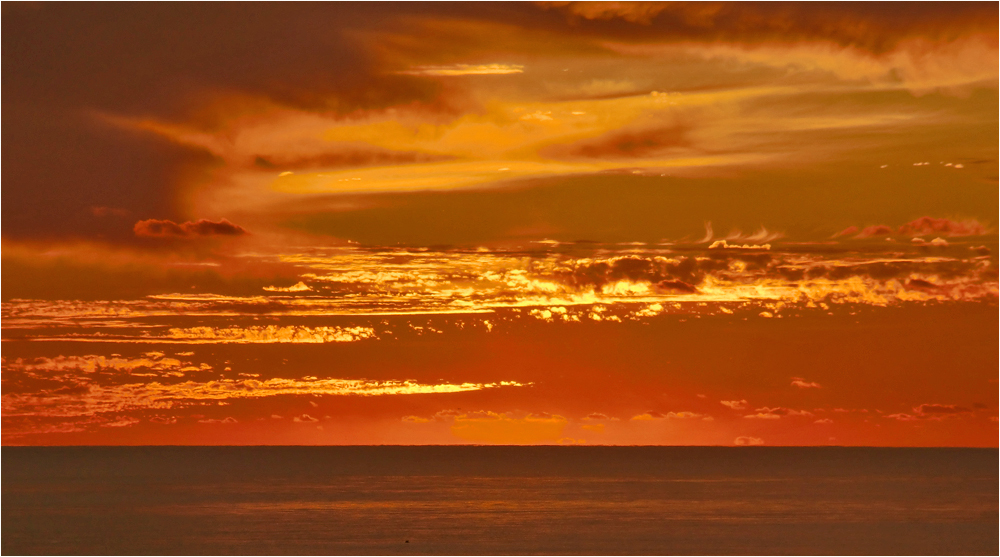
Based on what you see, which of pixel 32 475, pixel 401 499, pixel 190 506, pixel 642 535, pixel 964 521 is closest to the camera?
pixel 642 535

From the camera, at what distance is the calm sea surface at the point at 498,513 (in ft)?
143

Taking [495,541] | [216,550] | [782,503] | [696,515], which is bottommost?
[216,550]

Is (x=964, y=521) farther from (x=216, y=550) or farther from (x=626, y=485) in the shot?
(x=216, y=550)

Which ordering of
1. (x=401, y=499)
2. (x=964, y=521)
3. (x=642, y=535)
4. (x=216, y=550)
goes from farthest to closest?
(x=401, y=499)
(x=964, y=521)
(x=642, y=535)
(x=216, y=550)

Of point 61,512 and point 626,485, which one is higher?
point 626,485

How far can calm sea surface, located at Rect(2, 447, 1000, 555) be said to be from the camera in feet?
143

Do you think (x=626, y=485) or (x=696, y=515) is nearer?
(x=696, y=515)

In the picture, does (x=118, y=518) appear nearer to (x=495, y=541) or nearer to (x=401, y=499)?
(x=401, y=499)

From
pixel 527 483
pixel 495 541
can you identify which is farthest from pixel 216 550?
pixel 527 483

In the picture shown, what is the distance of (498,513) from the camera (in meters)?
55.8

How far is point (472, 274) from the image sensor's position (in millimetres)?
42844

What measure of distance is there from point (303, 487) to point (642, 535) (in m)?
38.2

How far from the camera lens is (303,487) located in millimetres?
77875

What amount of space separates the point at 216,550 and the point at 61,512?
19.6 meters
